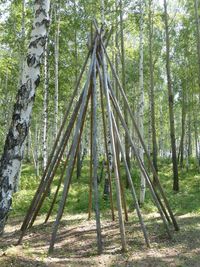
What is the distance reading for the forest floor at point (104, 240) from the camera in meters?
6.45

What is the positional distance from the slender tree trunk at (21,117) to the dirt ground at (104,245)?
98 cm

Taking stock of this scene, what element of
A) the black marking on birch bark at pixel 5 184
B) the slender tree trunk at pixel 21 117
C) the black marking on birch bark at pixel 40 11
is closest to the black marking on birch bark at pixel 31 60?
the slender tree trunk at pixel 21 117

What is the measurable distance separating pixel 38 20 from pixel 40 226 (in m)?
5.93

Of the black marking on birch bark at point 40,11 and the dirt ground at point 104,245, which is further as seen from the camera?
the black marking on birch bark at point 40,11

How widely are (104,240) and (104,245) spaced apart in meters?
0.49

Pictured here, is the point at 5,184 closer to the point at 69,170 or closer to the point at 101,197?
the point at 69,170

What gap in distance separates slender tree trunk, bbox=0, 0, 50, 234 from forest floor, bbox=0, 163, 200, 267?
1.11 meters

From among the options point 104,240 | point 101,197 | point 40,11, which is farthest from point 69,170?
point 101,197

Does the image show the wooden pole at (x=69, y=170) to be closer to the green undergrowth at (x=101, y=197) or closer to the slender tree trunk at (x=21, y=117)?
the slender tree trunk at (x=21, y=117)

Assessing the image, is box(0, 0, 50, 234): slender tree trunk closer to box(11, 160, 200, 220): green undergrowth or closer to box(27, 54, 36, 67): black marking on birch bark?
box(27, 54, 36, 67): black marking on birch bark

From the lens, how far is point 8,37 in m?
18.9

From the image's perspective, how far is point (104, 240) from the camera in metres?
8.33

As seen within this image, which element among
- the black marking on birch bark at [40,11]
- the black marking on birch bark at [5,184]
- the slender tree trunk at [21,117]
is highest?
the black marking on birch bark at [40,11]

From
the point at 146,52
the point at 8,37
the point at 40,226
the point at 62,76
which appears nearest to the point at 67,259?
the point at 40,226
